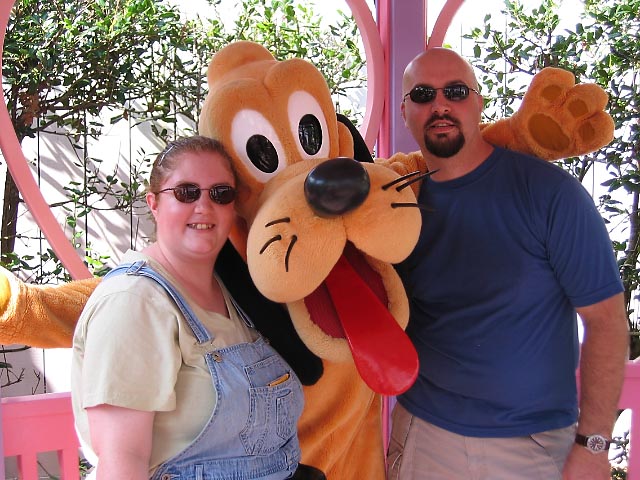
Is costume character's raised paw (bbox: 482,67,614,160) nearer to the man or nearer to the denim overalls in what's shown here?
the man

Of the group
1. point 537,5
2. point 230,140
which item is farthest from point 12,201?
point 537,5

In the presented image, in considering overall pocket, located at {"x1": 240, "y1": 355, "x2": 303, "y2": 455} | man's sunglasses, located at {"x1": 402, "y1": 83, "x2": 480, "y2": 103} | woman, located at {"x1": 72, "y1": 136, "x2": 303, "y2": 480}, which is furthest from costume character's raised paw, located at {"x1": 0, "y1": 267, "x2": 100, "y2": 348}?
man's sunglasses, located at {"x1": 402, "y1": 83, "x2": 480, "y2": 103}

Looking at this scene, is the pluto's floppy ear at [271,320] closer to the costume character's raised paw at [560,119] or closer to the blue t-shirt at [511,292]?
the blue t-shirt at [511,292]

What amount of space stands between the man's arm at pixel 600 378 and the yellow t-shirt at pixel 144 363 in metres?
0.94

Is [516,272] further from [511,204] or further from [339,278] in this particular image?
A: [339,278]

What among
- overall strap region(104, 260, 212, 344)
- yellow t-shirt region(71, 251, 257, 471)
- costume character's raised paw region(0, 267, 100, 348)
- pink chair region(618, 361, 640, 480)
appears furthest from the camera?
pink chair region(618, 361, 640, 480)

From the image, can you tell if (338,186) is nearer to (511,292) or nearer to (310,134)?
(310,134)

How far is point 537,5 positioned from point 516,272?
2202mm

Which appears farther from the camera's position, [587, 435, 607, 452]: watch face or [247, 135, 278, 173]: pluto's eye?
[587, 435, 607, 452]: watch face

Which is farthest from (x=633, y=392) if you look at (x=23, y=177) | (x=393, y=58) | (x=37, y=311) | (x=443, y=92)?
(x=23, y=177)

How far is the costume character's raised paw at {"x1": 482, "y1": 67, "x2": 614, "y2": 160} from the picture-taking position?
71.5 inches

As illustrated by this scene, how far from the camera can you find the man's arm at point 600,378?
171 centimetres

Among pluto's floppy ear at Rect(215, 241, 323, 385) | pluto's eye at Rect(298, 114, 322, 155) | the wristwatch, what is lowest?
the wristwatch

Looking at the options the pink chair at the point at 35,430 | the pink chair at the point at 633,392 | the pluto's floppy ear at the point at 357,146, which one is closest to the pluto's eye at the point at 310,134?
the pluto's floppy ear at the point at 357,146
